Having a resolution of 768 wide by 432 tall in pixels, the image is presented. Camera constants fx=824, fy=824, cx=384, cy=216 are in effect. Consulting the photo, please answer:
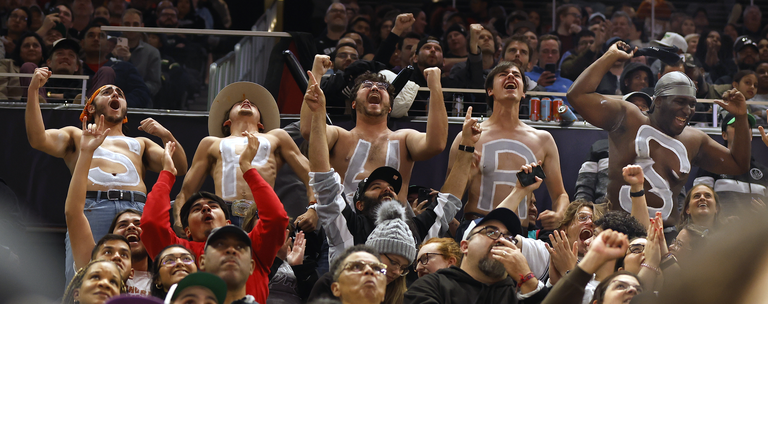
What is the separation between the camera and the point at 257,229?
3465 millimetres

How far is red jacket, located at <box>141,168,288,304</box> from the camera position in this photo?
135 inches

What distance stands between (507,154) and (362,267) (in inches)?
58.4

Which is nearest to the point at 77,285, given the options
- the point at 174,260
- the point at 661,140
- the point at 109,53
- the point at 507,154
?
the point at 174,260

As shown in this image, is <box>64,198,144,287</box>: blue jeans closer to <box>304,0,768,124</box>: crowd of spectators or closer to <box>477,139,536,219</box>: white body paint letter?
<box>304,0,768,124</box>: crowd of spectators

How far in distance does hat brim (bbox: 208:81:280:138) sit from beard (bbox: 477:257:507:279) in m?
1.95

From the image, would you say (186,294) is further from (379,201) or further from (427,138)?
(427,138)

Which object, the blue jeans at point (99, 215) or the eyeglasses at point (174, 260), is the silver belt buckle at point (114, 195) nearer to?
the blue jeans at point (99, 215)

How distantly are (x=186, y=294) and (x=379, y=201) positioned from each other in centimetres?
134

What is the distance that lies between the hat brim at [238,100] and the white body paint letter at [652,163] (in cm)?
203

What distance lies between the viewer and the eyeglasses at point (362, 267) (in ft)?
10.2

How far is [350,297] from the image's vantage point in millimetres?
3066

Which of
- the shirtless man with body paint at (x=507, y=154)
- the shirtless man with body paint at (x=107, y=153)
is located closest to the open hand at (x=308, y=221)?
the shirtless man with body paint at (x=507, y=154)

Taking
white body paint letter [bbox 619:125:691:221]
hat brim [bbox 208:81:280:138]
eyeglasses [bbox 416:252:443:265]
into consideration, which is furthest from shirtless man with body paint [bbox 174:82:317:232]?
white body paint letter [bbox 619:125:691:221]
